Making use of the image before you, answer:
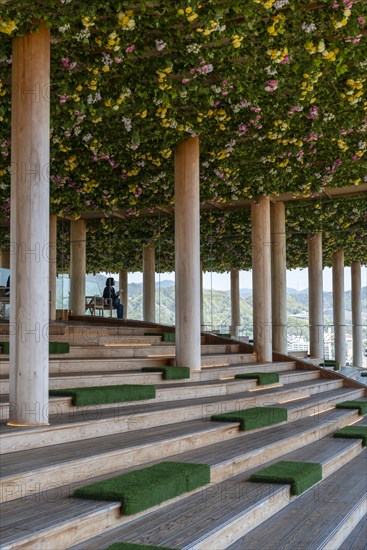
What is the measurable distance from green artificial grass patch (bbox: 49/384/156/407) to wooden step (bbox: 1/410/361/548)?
1139mm

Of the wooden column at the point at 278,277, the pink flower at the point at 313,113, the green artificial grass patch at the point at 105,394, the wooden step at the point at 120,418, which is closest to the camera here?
the wooden step at the point at 120,418

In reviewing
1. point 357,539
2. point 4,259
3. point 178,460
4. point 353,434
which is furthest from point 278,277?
point 357,539

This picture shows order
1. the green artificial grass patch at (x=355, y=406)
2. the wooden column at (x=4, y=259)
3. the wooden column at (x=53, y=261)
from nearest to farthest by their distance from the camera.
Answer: the green artificial grass patch at (x=355, y=406), the wooden column at (x=53, y=261), the wooden column at (x=4, y=259)

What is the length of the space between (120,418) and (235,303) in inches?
542

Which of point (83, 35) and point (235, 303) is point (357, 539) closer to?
point (83, 35)

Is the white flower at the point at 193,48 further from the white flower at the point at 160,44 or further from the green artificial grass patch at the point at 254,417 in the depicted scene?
the green artificial grass patch at the point at 254,417

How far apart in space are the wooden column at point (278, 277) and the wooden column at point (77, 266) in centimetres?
445

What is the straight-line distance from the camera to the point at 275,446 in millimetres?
6871

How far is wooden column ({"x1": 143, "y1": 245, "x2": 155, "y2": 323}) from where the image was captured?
19500mm

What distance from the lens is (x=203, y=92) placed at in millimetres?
8250

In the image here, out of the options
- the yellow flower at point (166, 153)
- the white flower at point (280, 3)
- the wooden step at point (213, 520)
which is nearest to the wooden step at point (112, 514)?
the wooden step at point (213, 520)

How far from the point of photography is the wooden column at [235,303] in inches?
756

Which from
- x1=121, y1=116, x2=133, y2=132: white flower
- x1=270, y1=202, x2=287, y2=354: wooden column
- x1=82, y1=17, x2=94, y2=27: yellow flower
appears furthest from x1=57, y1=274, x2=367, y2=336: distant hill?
x1=82, y1=17, x2=94, y2=27: yellow flower

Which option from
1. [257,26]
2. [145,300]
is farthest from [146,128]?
[145,300]
